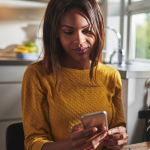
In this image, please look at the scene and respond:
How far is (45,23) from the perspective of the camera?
74 cm

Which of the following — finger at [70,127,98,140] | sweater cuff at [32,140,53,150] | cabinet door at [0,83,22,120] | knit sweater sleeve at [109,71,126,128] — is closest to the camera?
finger at [70,127,98,140]

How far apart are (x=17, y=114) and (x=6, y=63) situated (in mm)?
472

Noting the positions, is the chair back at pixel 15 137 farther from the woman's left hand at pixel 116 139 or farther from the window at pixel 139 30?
the window at pixel 139 30

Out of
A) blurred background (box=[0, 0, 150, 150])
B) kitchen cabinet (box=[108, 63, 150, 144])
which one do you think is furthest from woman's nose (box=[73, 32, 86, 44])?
blurred background (box=[0, 0, 150, 150])

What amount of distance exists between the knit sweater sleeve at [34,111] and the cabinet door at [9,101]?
1270 millimetres

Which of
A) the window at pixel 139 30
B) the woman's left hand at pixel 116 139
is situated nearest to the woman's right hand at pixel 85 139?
the woman's left hand at pixel 116 139

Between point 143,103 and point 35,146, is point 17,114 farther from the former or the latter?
point 35,146

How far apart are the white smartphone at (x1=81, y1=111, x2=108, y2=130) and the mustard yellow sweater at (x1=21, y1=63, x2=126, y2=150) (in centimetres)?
19

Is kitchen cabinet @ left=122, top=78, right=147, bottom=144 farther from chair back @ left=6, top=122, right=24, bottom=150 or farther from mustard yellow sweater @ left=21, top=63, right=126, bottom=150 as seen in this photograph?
chair back @ left=6, top=122, right=24, bottom=150

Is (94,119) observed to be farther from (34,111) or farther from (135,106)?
(135,106)

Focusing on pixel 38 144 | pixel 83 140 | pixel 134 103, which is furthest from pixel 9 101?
pixel 83 140

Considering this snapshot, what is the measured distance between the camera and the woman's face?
28.2 inches

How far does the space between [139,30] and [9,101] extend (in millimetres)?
1533

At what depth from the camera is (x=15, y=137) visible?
2.53 feet
